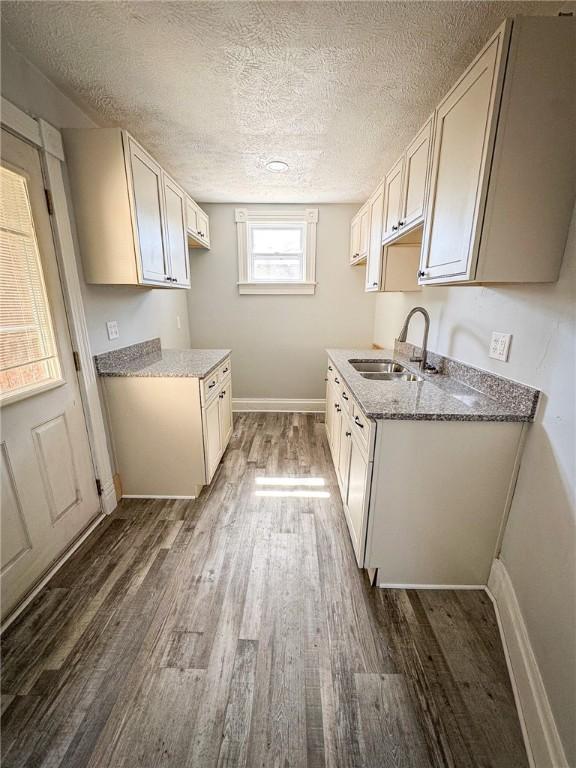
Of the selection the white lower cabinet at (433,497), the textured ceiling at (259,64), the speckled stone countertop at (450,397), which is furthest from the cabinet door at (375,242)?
the white lower cabinet at (433,497)

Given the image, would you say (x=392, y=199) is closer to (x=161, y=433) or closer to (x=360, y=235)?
(x=360, y=235)

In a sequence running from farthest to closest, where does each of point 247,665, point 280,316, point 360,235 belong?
point 280,316 < point 360,235 < point 247,665

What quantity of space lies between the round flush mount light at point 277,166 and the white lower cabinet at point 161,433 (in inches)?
67.8

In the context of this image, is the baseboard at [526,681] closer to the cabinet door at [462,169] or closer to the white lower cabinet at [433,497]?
the white lower cabinet at [433,497]

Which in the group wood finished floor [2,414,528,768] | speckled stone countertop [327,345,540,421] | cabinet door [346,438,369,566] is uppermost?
speckled stone countertop [327,345,540,421]

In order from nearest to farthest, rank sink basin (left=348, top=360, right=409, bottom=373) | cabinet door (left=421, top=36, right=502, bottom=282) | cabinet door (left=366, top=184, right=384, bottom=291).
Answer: cabinet door (left=421, top=36, right=502, bottom=282) < cabinet door (left=366, top=184, right=384, bottom=291) < sink basin (left=348, top=360, right=409, bottom=373)

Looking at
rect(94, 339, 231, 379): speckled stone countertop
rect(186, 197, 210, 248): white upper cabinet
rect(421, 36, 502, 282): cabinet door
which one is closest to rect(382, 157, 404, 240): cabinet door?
rect(421, 36, 502, 282): cabinet door

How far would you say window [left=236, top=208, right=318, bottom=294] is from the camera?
11.3 feet

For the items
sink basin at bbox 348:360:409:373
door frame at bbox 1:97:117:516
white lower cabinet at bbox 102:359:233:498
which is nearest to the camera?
door frame at bbox 1:97:117:516

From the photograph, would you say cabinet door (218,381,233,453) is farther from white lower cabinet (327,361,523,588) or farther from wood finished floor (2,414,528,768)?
white lower cabinet (327,361,523,588)

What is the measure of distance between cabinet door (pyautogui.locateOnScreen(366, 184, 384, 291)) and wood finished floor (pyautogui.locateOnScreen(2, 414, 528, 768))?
1.96 m

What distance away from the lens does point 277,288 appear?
3600 mm

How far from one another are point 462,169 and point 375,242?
1260 millimetres

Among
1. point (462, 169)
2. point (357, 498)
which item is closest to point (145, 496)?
point (357, 498)
